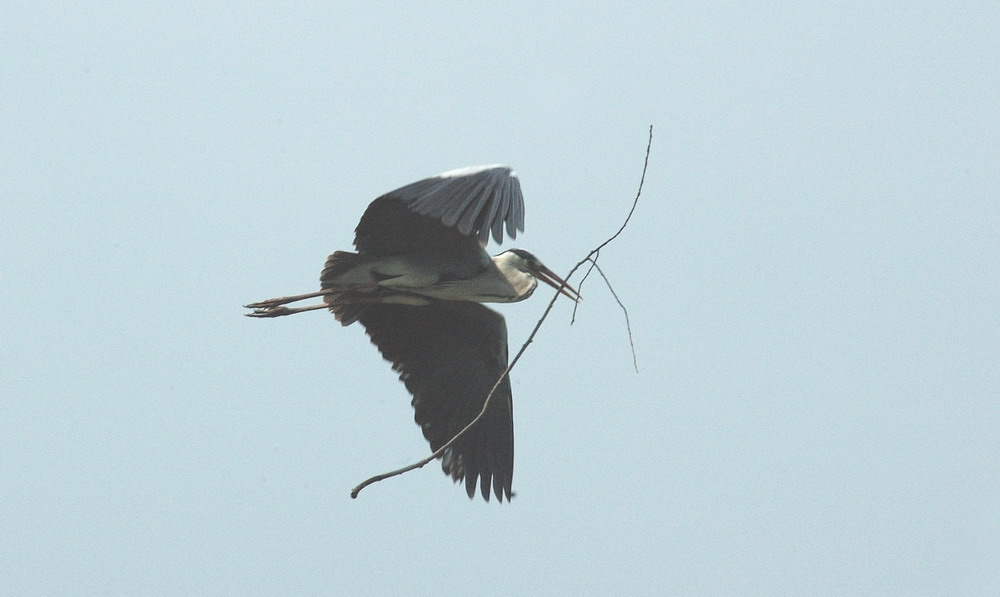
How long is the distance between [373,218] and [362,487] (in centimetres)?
266

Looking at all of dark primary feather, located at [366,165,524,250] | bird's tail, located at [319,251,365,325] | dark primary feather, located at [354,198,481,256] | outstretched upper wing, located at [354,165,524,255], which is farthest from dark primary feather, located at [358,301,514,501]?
dark primary feather, located at [366,165,524,250]

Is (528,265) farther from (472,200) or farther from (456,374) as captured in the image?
(472,200)

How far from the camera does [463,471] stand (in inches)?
280

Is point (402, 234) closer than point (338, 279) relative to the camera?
Yes

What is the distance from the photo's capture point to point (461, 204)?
5.12 meters

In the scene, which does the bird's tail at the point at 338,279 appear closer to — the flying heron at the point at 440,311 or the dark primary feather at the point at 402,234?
the flying heron at the point at 440,311

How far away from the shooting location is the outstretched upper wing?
5.06 metres

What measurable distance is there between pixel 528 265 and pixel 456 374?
86cm

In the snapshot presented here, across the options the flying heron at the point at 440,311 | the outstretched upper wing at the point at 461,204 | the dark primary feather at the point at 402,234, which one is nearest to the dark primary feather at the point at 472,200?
the outstretched upper wing at the point at 461,204

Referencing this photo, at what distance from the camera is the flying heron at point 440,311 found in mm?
6416

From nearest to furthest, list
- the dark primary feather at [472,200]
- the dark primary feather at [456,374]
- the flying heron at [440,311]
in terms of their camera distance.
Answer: the dark primary feather at [472,200] → the flying heron at [440,311] → the dark primary feather at [456,374]

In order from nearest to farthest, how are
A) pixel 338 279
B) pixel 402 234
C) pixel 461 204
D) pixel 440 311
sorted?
pixel 461 204
pixel 402 234
pixel 338 279
pixel 440 311

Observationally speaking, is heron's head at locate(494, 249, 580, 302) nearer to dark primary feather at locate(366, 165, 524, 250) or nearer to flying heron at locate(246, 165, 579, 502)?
flying heron at locate(246, 165, 579, 502)

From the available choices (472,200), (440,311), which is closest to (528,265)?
(440,311)
